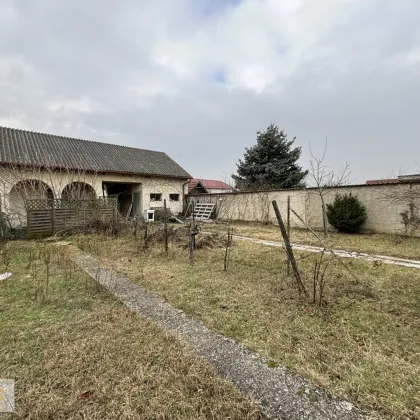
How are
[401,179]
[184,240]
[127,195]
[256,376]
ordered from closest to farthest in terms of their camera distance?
[256,376]
[184,240]
[401,179]
[127,195]

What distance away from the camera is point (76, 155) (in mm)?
14227

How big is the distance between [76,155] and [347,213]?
1447cm

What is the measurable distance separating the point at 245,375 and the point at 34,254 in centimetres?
659

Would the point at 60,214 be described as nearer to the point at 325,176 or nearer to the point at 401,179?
the point at 325,176

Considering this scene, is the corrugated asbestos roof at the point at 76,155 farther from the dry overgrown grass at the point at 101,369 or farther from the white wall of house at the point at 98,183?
the dry overgrown grass at the point at 101,369

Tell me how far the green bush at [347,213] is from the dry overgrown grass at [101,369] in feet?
28.6

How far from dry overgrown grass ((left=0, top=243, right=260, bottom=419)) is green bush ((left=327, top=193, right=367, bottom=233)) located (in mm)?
8713

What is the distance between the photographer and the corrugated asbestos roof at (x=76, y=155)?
1219 centimetres

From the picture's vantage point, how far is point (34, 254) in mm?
6344

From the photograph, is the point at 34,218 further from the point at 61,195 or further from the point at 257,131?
the point at 257,131

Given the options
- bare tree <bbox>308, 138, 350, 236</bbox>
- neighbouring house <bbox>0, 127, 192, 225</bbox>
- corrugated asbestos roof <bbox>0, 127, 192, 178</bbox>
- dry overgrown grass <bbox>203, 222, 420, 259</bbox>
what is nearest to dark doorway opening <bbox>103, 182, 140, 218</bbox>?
neighbouring house <bbox>0, 127, 192, 225</bbox>

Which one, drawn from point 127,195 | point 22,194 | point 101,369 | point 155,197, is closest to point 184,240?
point 101,369

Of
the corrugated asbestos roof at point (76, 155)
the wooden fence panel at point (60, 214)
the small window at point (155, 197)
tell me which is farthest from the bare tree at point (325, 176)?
the small window at point (155, 197)

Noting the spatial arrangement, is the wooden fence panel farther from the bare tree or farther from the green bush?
the green bush
